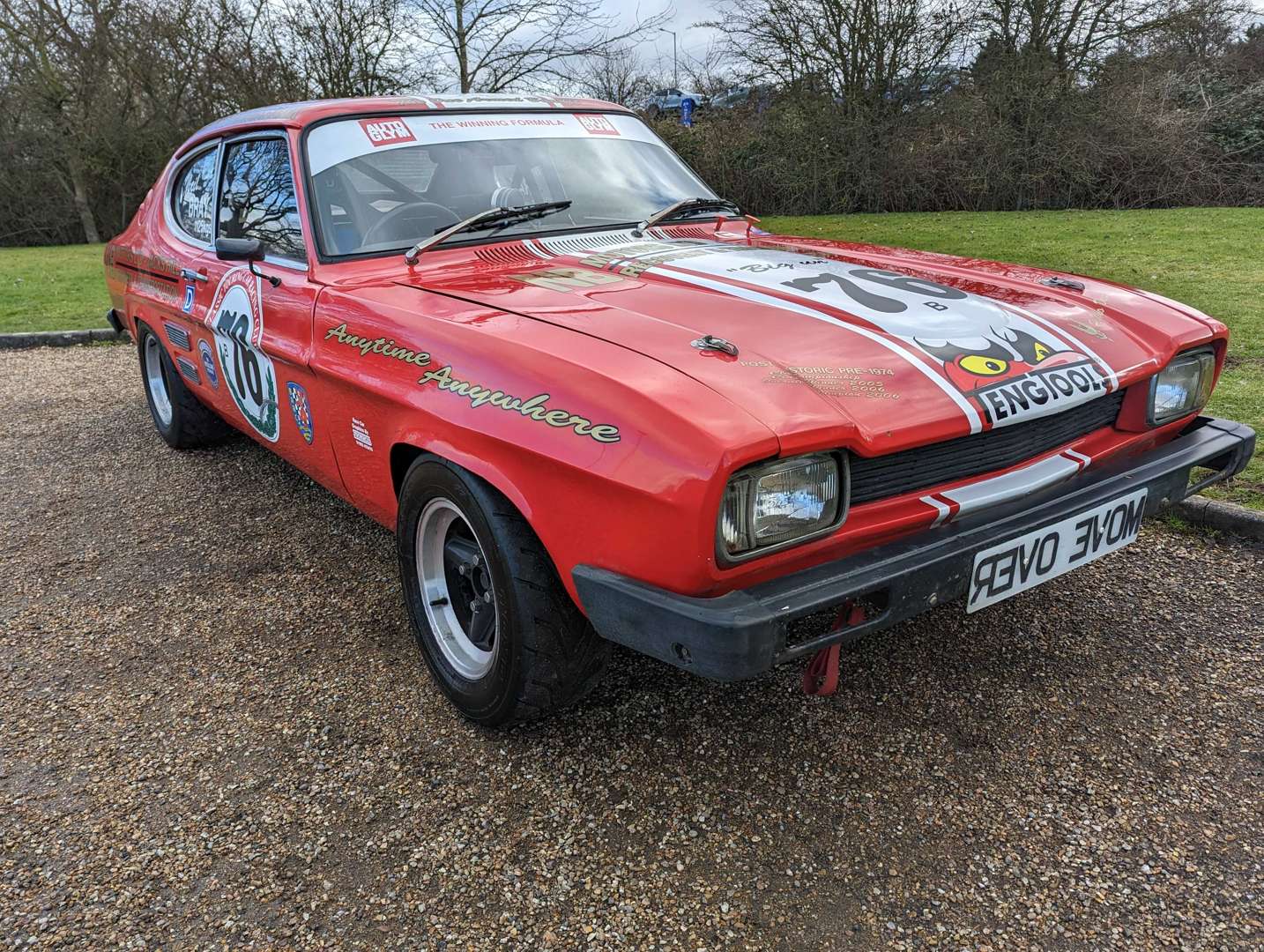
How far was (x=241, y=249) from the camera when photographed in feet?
9.59

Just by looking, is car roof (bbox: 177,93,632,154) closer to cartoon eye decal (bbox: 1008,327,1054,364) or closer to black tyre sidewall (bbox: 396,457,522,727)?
black tyre sidewall (bbox: 396,457,522,727)

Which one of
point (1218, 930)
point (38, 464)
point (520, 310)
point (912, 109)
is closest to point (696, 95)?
point (912, 109)

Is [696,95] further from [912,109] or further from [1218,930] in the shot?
[1218,930]

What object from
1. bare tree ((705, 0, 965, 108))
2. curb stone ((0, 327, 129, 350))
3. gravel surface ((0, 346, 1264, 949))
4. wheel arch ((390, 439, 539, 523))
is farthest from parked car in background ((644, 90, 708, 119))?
wheel arch ((390, 439, 539, 523))

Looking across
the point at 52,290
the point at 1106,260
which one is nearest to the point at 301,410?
the point at 1106,260

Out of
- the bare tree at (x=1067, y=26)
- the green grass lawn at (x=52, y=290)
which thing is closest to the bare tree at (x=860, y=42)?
the bare tree at (x=1067, y=26)

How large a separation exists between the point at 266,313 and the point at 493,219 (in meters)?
0.83

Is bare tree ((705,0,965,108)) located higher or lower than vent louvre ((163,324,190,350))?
higher

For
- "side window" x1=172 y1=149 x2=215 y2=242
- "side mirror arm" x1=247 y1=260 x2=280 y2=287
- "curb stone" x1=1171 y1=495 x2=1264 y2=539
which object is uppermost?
"side window" x1=172 y1=149 x2=215 y2=242

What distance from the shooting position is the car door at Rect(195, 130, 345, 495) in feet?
9.23

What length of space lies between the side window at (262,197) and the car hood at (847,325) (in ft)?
2.10

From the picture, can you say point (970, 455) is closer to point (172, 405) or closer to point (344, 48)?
point (172, 405)

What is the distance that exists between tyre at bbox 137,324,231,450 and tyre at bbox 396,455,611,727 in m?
2.57

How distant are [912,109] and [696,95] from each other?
12.6 feet
